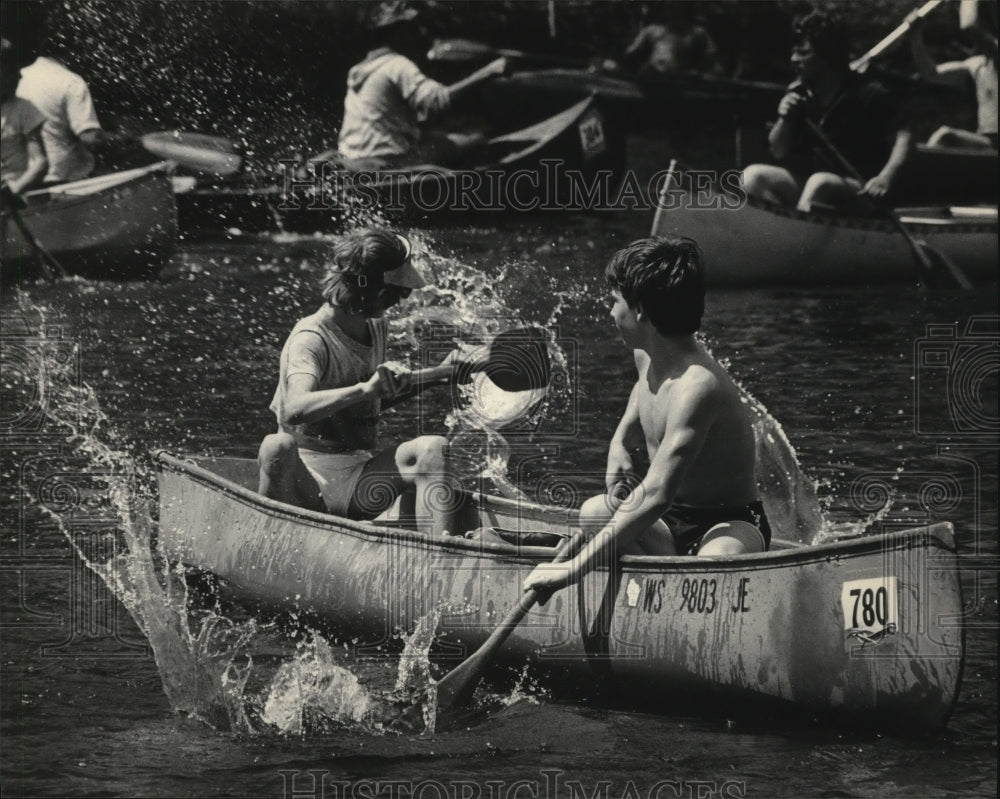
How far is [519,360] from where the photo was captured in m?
5.78

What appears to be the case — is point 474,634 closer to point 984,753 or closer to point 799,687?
point 799,687

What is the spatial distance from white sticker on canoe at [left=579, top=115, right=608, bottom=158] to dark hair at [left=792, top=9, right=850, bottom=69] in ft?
9.66

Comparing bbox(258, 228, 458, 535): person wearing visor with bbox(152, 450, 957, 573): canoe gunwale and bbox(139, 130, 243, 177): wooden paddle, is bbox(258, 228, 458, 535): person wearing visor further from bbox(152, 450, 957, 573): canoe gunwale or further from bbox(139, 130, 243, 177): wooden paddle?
bbox(139, 130, 243, 177): wooden paddle

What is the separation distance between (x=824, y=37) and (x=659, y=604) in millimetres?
6952

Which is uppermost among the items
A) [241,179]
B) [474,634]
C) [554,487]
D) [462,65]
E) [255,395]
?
[462,65]

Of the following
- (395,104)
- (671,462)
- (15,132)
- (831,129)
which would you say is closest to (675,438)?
(671,462)

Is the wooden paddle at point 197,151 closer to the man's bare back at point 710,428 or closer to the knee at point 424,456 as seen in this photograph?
the knee at point 424,456

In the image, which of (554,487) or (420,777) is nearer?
(420,777)

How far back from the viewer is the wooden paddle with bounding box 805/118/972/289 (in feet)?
37.3

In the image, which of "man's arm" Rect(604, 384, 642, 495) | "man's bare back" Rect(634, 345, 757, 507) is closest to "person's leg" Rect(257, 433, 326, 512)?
"man's arm" Rect(604, 384, 642, 495)

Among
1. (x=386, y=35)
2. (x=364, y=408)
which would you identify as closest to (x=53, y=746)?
(x=364, y=408)

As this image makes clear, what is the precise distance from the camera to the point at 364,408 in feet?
19.2

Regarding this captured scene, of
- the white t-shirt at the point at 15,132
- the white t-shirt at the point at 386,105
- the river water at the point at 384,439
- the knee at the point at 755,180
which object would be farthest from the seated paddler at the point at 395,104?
the white t-shirt at the point at 15,132

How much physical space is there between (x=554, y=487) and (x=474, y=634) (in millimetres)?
2244
